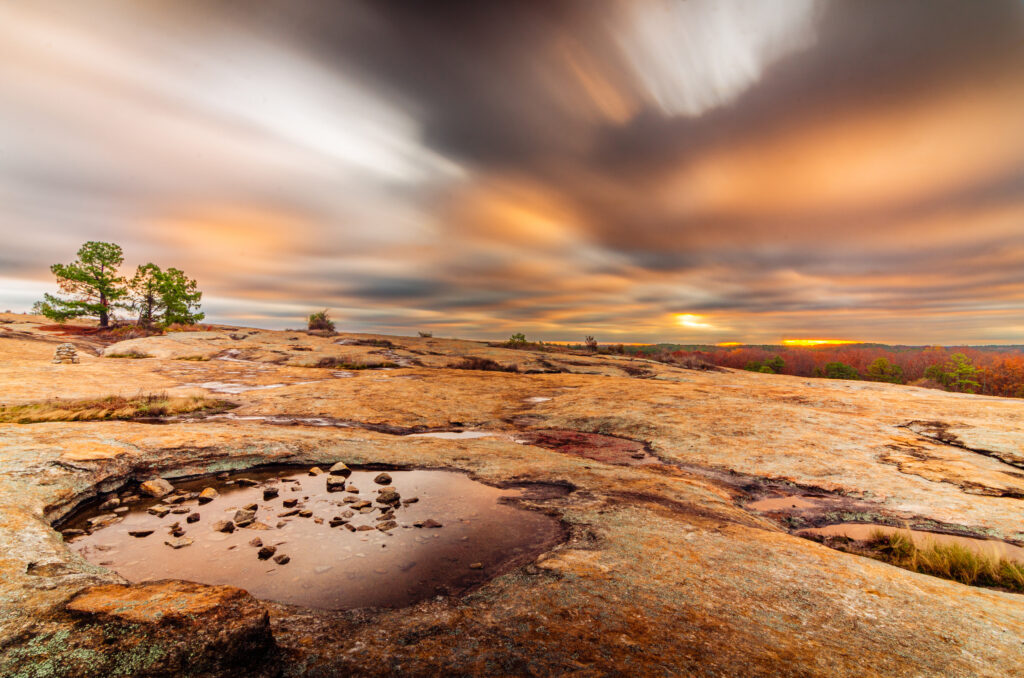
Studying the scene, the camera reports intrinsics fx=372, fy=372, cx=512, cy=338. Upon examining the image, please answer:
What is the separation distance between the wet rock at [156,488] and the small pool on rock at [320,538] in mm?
204

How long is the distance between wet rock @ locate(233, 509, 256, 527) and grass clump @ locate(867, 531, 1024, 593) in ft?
33.3

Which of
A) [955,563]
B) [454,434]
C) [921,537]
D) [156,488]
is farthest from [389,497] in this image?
[921,537]

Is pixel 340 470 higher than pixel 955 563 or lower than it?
lower

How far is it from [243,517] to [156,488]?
259 cm

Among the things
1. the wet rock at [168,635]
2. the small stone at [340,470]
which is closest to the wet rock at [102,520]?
the small stone at [340,470]

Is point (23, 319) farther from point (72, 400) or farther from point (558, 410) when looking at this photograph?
point (558, 410)

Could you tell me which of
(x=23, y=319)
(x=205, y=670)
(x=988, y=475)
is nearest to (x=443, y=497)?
(x=205, y=670)

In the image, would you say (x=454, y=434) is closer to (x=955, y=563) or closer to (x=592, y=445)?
(x=592, y=445)

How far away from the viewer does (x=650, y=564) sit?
4781mm

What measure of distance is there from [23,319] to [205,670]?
71466mm

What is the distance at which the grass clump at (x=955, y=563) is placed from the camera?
539cm

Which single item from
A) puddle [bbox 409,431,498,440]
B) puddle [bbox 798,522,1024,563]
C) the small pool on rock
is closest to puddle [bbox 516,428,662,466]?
puddle [bbox 409,431,498,440]

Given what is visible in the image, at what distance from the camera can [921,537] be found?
Result: 6.58 metres

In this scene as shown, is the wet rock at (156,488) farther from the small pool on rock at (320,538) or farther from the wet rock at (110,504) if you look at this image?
the wet rock at (110,504)
